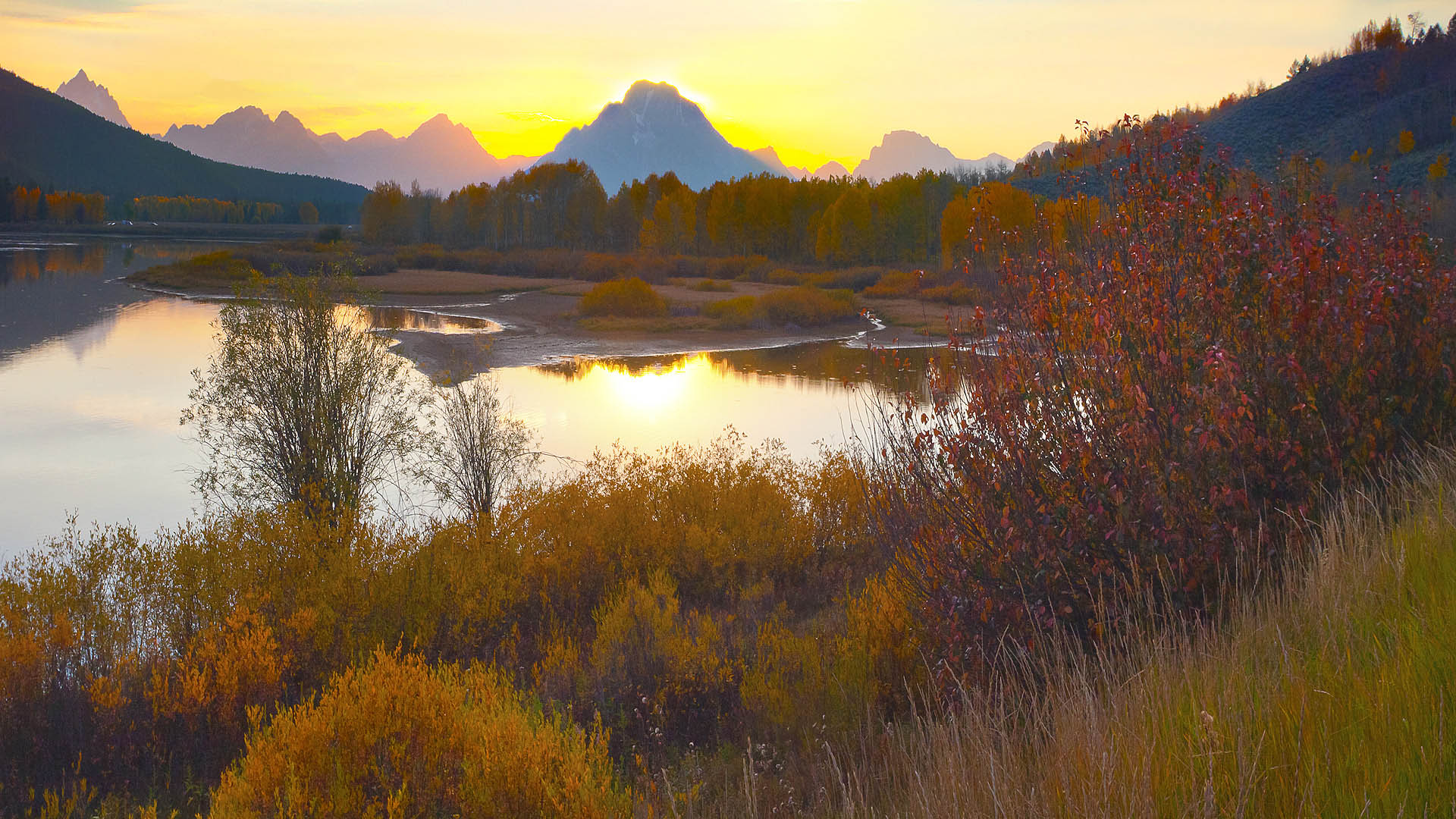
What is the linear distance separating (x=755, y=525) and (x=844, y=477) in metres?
1.86

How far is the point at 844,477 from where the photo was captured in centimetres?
1372

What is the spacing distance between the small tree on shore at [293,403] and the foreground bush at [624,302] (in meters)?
26.4

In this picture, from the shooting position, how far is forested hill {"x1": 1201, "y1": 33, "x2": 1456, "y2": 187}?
68625mm

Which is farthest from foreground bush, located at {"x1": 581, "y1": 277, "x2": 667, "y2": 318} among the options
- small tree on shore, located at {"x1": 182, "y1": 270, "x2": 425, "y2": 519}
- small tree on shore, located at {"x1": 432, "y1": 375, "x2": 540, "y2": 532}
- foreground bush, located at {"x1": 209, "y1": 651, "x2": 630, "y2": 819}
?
foreground bush, located at {"x1": 209, "y1": 651, "x2": 630, "y2": 819}

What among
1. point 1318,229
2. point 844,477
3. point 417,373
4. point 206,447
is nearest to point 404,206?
point 417,373

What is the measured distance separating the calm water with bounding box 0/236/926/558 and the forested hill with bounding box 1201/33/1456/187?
54.7 m

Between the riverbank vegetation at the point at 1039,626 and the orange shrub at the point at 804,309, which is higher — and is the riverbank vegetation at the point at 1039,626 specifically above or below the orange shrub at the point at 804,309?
below

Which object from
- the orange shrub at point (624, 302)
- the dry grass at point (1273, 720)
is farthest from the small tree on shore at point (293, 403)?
the orange shrub at point (624, 302)

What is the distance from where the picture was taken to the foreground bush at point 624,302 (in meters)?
43.3

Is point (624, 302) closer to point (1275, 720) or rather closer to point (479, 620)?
point (479, 620)

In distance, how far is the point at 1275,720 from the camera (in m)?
3.24

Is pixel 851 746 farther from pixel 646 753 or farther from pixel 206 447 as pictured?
pixel 206 447

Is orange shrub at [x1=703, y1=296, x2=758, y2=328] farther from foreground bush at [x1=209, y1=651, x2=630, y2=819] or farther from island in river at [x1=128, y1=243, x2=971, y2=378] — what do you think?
foreground bush at [x1=209, y1=651, x2=630, y2=819]

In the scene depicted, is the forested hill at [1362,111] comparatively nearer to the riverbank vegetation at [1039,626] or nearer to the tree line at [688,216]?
the tree line at [688,216]
